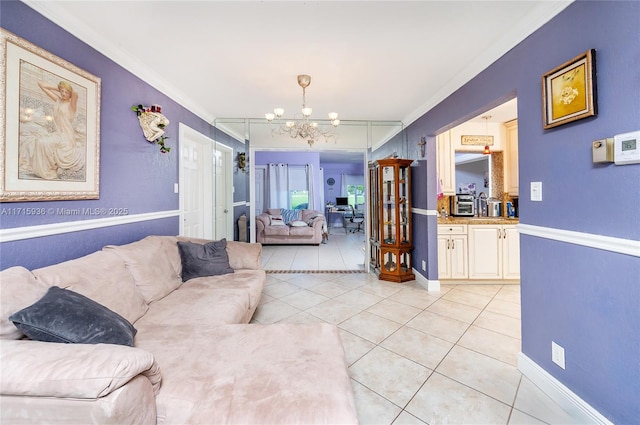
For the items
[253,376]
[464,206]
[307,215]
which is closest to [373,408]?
[253,376]

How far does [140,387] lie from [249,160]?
4296 millimetres

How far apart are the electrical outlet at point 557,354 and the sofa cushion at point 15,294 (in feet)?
9.09

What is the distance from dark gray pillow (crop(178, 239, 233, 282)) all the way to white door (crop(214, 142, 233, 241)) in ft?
6.05

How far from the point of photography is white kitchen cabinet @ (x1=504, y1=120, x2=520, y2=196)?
379 cm

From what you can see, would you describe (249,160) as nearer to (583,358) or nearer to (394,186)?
(394,186)

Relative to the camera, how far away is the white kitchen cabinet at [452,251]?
3475mm

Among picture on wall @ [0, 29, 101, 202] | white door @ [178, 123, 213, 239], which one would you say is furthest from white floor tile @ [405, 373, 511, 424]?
white door @ [178, 123, 213, 239]

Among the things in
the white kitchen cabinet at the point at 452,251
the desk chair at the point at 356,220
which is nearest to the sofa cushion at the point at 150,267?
the white kitchen cabinet at the point at 452,251

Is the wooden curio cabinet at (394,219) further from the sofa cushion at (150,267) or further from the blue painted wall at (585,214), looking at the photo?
the sofa cushion at (150,267)

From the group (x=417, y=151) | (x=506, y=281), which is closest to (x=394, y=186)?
(x=417, y=151)

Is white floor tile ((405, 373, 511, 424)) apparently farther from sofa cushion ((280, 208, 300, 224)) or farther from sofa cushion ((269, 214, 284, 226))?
sofa cushion ((280, 208, 300, 224))

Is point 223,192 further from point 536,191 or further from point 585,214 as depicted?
point 585,214

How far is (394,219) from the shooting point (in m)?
3.88

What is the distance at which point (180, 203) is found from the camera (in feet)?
10.5
